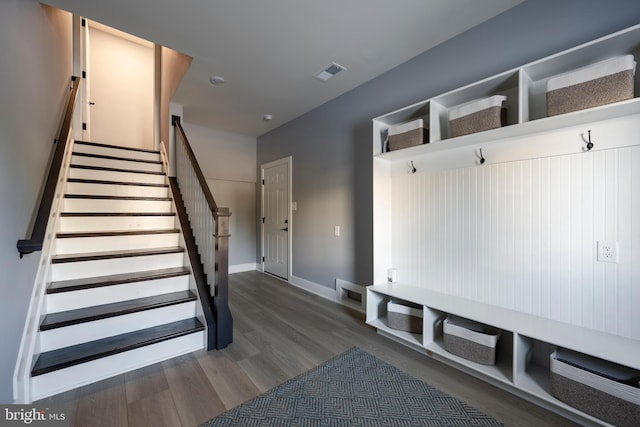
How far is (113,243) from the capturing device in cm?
262

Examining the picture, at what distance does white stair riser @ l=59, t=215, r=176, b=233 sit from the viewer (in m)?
2.62

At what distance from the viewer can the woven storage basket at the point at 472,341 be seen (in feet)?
5.81

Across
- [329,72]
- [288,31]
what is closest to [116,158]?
[288,31]

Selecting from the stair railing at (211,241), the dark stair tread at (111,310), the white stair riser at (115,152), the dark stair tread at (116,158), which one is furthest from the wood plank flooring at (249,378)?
the white stair riser at (115,152)

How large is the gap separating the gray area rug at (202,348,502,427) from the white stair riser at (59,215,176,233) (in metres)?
2.28

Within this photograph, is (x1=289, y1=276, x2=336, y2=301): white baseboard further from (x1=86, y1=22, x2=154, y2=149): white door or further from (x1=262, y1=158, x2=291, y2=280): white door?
→ (x1=86, y1=22, x2=154, y2=149): white door

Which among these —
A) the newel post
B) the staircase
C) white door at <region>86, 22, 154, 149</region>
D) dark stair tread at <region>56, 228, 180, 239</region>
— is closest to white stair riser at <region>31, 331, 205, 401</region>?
the staircase

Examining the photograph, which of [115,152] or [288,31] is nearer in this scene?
[288,31]

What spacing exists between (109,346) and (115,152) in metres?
2.83

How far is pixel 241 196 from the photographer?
5020 mm

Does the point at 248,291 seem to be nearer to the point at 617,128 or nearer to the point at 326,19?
the point at 326,19

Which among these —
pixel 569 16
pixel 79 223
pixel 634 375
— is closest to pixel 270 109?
pixel 79 223

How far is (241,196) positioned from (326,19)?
3533 mm

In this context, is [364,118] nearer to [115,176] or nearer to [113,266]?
[113,266]
